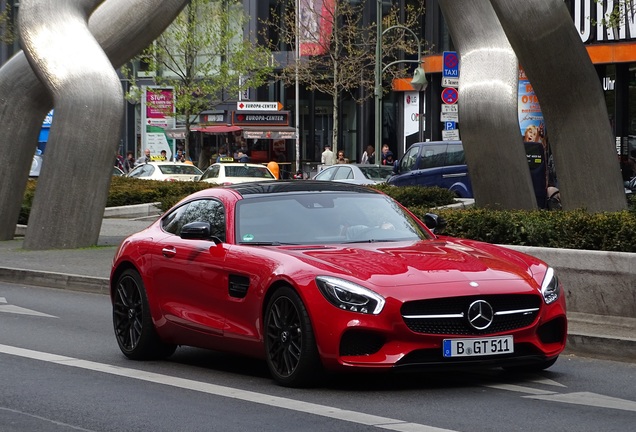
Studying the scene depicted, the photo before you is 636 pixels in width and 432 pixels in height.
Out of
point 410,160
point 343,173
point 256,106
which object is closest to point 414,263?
point 410,160

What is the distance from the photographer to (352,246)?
9.64m

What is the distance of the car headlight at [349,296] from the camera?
8602 mm

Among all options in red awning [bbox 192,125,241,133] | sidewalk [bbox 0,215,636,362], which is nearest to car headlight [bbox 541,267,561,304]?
sidewalk [bbox 0,215,636,362]

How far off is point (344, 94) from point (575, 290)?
5349 cm

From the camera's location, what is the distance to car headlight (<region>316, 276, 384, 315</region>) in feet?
28.2

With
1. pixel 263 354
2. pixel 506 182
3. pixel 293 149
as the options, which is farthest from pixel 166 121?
pixel 263 354

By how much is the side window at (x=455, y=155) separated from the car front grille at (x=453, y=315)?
25.5 meters

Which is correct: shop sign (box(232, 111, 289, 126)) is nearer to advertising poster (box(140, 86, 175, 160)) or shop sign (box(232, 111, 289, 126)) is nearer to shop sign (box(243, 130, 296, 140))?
shop sign (box(243, 130, 296, 140))

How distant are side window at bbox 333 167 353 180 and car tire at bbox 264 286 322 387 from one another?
28.1 metres

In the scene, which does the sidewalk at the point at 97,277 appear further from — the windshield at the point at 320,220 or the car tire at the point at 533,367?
the windshield at the point at 320,220

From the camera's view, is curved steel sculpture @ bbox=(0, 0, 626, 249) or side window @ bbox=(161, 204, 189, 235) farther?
curved steel sculpture @ bbox=(0, 0, 626, 249)

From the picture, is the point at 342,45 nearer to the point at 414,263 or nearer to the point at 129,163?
the point at 129,163

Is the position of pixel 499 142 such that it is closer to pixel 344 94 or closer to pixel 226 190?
pixel 226 190

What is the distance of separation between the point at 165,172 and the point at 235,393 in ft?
117
